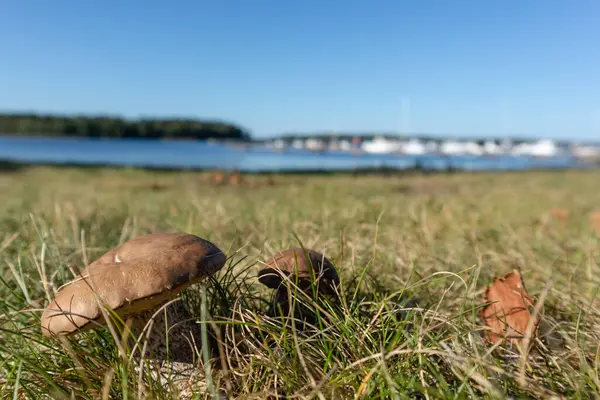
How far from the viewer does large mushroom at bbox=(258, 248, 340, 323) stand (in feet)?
4.02

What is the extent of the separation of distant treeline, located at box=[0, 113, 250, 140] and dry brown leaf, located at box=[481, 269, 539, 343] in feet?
337

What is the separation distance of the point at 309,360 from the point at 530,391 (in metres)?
0.53

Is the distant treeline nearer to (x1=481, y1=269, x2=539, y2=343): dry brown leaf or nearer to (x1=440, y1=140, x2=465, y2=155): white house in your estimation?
(x1=440, y1=140, x2=465, y2=155): white house

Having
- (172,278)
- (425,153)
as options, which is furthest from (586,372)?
(425,153)

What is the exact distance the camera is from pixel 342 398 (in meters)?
0.97

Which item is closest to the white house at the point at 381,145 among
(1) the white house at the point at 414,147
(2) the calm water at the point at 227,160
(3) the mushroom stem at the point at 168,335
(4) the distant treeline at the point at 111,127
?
(1) the white house at the point at 414,147

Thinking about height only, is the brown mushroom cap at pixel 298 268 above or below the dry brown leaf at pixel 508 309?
above

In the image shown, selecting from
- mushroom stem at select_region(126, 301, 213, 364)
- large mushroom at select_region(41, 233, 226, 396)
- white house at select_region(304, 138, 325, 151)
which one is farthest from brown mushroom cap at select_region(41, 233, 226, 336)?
white house at select_region(304, 138, 325, 151)

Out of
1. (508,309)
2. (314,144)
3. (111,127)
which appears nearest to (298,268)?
(508,309)

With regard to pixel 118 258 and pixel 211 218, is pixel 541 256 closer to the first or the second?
pixel 211 218

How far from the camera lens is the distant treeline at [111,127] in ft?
330

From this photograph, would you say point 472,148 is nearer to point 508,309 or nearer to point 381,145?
point 381,145

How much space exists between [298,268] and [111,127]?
114m

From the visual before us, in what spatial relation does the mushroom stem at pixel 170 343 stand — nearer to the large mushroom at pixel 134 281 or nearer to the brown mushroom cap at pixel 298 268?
the large mushroom at pixel 134 281
